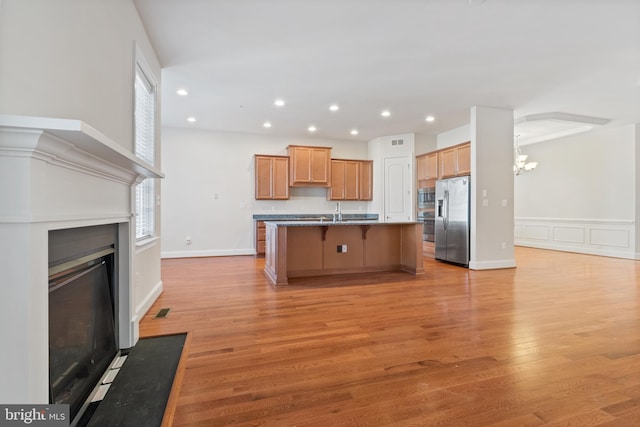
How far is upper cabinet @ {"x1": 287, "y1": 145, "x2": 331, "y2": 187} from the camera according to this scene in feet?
22.7

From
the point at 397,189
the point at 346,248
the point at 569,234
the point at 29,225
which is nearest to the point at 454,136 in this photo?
the point at 397,189

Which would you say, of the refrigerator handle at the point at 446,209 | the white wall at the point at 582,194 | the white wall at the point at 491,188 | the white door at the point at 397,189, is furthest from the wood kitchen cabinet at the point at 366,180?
the white wall at the point at 582,194

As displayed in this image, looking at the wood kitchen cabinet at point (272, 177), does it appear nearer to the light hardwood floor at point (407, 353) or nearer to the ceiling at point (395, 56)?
the ceiling at point (395, 56)

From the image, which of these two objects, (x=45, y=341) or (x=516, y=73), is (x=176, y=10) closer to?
(x=45, y=341)

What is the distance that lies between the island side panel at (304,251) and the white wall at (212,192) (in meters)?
2.60

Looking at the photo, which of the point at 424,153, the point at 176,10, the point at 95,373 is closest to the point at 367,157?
the point at 424,153

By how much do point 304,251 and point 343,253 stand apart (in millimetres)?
679

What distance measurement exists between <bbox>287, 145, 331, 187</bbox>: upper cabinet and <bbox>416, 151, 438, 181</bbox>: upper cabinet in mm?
2144

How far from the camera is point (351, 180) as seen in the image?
7.57 metres

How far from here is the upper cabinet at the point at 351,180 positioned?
745 cm

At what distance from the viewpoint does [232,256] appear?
266 inches

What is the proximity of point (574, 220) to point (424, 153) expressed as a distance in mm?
4006

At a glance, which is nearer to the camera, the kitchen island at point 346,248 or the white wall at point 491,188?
the kitchen island at point 346,248

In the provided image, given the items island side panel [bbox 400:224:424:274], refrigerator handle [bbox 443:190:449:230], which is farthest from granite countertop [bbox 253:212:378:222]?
island side panel [bbox 400:224:424:274]
